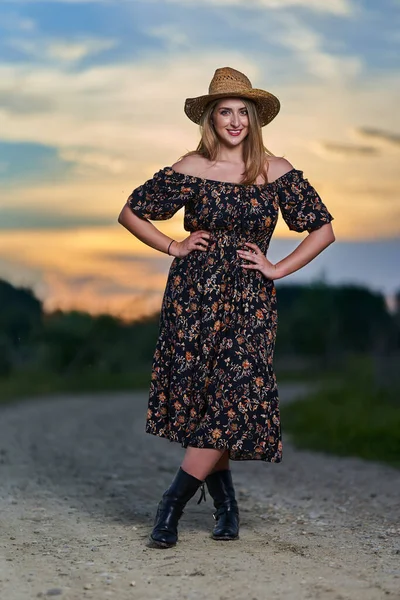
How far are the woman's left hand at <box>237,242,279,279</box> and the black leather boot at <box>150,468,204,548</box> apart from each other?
1004 millimetres

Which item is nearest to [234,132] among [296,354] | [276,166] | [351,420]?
[276,166]

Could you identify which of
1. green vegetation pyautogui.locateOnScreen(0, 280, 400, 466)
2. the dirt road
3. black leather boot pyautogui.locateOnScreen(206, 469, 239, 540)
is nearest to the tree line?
green vegetation pyautogui.locateOnScreen(0, 280, 400, 466)

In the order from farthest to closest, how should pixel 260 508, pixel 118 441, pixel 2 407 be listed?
pixel 2 407 < pixel 118 441 < pixel 260 508

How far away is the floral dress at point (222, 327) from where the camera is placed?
5.11m

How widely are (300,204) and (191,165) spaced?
560mm

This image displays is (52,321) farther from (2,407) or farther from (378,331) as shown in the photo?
(378,331)

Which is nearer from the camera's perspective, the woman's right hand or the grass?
the woman's right hand

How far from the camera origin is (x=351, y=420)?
11141 millimetres

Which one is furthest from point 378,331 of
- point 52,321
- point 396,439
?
point 396,439

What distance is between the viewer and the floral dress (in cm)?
511

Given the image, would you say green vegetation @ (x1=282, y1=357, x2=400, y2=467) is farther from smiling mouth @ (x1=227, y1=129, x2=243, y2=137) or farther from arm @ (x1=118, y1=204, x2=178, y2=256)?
smiling mouth @ (x1=227, y1=129, x2=243, y2=137)

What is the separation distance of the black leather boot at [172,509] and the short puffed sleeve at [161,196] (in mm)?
1239

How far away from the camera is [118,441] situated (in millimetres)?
10680

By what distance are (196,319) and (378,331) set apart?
39.1 ft
